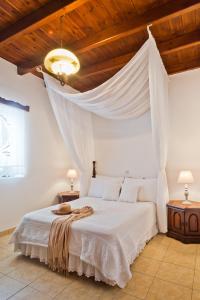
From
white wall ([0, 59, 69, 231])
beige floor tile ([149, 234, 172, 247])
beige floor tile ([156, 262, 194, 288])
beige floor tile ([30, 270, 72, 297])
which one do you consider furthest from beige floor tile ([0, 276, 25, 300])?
beige floor tile ([149, 234, 172, 247])

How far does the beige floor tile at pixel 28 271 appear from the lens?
2.13 metres

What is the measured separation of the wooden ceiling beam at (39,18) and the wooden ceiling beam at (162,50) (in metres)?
1.26

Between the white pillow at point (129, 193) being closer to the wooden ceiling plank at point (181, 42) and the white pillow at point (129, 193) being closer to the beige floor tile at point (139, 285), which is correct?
the beige floor tile at point (139, 285)

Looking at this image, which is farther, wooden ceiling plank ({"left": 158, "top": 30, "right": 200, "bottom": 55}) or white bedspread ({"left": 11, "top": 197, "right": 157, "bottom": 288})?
wooden ceiling plank ({"left": 158, "top": 30, "right": 200, "bottom": 55})

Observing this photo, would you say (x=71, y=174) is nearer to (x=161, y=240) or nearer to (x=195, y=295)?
(x=161, y=240)

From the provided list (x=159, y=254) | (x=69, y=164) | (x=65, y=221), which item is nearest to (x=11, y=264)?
(x=65, y=221)

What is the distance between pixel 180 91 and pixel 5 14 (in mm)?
3069

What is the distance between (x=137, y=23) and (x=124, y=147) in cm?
235

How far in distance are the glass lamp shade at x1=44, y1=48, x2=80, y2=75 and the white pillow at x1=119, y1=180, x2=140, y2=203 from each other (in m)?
2.21

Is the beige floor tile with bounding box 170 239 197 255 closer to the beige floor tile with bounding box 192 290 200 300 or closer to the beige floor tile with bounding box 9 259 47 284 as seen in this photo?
the beige floor tile with bounding box 192 290 200 300

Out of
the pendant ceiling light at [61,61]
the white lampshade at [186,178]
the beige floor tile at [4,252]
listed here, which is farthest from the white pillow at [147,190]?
the pendant ceiling light at [61,61]

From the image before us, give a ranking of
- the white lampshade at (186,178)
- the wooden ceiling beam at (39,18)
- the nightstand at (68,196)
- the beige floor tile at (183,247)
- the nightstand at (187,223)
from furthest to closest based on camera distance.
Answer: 1. the nightstand at (68,196)
2. the white lampshade at (186,178)
3. the nightstand at (187,223)
4. the beige floor tile at (183,247)
5. the wooden ceiling beam at (39,18)

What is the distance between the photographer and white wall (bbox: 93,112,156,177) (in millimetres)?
3983

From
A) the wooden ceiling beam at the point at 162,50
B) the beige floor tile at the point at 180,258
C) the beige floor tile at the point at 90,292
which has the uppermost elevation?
the wooden ceiling beam at the point at 162,50
